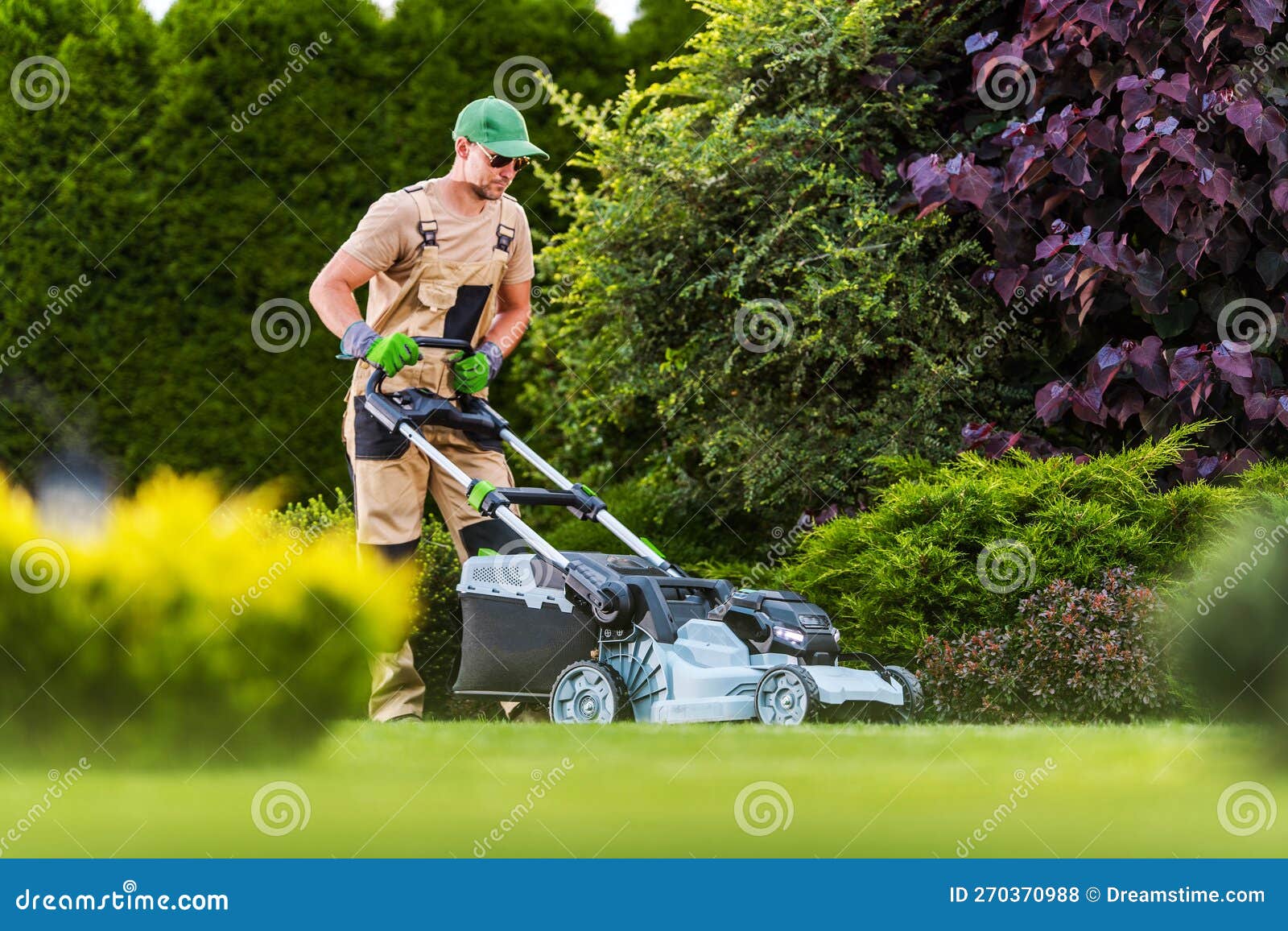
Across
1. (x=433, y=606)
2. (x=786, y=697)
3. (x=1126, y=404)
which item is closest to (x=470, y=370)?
(x=433, y=606)

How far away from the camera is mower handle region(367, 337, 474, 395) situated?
17.2ft

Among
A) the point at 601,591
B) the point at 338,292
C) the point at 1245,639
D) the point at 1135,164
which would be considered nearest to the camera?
the point at 1245,639

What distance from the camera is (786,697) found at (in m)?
4.60

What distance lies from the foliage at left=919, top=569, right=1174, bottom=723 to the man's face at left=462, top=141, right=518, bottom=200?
98.8 inches

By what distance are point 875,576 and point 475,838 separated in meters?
2.84

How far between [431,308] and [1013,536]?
8.37 feet

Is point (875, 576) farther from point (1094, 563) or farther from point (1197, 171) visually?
point (1197, 171)

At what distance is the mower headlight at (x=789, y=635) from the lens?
4945mm

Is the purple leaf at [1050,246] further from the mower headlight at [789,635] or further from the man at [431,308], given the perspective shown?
the mower headlight at [789,635]

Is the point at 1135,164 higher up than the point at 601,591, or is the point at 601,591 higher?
the point at 1135,164

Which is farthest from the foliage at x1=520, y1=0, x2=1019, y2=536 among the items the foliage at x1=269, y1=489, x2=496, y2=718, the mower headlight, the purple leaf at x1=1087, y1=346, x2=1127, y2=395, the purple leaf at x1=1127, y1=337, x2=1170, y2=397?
the mower headlight

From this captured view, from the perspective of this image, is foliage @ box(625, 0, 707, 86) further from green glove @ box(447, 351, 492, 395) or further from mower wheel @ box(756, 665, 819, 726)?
mower wheel @ box(756, 665, 819, 726)

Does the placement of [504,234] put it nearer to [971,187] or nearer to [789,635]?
[789,635]

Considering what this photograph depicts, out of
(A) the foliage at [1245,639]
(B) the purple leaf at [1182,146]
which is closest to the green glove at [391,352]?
(A) the foliage at [1245,639]
